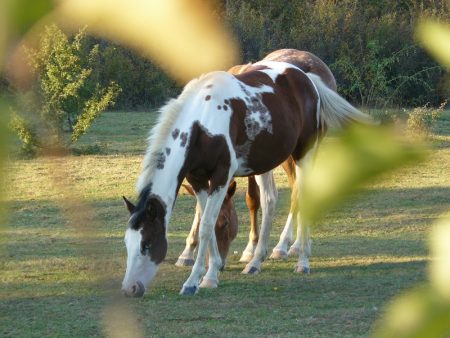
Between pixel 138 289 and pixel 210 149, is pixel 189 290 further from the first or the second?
pixel 210 149

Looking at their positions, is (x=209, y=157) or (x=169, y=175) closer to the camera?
(x=169, y=175)

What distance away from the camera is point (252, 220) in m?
8.59

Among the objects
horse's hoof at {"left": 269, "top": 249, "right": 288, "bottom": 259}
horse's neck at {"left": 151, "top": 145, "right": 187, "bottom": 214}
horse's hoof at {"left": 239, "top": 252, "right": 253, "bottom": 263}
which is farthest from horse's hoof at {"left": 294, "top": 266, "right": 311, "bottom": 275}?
horse's neck at {"left": 151, "top": 145, "right": 187, "bottom": 214}

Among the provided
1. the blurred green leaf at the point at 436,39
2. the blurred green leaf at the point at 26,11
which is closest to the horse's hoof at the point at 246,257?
the blurred green leaf at the point at 436,39

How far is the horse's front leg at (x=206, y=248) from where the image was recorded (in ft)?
23.1

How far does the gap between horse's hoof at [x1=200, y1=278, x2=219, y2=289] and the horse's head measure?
0.61 m

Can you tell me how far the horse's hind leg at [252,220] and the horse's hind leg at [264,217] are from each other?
0.24m

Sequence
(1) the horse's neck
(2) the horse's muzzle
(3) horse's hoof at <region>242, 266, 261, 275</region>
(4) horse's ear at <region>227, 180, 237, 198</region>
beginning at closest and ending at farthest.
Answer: (2) the horse's muzzle → (1) the horse's neck → (3) horse's hoof at <region>242, 266, 261, 275</region> → (4) horse's ear at <region>227, 180, 237, 198</region>

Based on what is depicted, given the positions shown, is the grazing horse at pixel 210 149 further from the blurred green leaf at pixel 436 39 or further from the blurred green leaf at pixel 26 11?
the blurred green leaf at pixel 26 11

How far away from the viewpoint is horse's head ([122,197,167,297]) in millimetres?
6637

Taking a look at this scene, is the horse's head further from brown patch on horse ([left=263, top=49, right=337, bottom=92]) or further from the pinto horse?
brown patch on horse ([left=263, top=49, right=337, bottom=92])

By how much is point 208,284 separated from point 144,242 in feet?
2.61

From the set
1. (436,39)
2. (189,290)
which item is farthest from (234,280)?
(436,39)

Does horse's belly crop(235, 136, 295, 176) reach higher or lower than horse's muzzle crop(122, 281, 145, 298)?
higher
